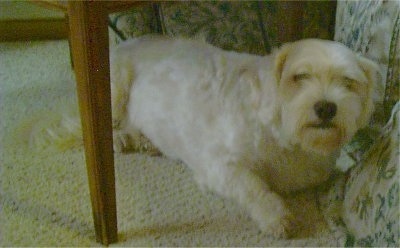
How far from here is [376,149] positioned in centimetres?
101

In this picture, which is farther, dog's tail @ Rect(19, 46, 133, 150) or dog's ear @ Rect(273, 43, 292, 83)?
dog's tail @ Rect(19, 46, 133, 150)

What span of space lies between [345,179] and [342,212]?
3.8 inches

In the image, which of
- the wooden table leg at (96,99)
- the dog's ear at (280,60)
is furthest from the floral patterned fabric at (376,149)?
the wooden table leg at (96,99)

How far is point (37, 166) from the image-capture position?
1.28 metres

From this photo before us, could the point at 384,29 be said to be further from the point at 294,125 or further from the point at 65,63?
the point at 65,63

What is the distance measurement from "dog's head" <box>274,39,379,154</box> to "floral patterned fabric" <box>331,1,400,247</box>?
0.08 meters

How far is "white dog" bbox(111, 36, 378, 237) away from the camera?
3.19ft

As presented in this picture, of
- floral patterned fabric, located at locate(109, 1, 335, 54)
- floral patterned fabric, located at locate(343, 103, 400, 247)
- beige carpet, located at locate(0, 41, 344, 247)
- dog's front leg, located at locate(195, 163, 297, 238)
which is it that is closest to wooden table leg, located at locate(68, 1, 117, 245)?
beige carpet, located at locate(0, 41, 344, 247)

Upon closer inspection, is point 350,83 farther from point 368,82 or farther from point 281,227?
point 281,227

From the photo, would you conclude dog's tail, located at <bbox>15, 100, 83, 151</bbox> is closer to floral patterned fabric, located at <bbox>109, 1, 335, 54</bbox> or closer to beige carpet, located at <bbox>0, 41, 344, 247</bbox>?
beige carpet, located at <bbox>0, 41, 344, 247</bbox>

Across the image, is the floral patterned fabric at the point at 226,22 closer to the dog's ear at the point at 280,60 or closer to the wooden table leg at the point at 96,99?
the dog's ear at the point at 280,60

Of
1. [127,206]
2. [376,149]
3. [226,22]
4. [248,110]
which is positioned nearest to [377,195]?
[376,149]

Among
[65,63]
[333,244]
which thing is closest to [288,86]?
[333,244]

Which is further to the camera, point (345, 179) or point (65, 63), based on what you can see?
point (65, 63)
